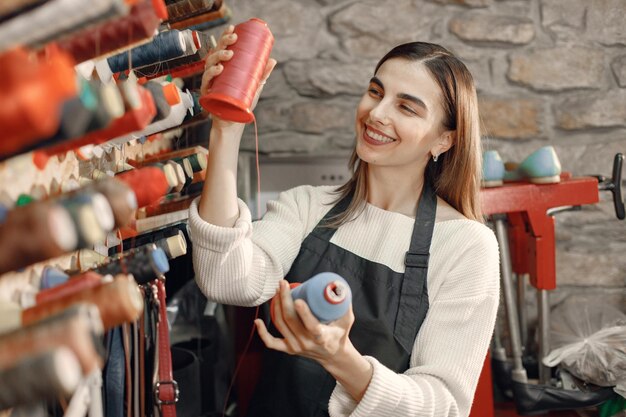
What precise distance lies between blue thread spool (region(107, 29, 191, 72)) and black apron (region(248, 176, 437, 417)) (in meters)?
0.61

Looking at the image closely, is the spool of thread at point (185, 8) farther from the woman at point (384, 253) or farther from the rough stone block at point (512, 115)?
the rough stone block at point (512, 115)

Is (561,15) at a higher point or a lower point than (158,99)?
lower

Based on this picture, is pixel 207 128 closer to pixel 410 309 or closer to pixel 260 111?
pixel 260 111

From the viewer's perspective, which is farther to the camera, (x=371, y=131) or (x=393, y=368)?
(x=371, y=131)

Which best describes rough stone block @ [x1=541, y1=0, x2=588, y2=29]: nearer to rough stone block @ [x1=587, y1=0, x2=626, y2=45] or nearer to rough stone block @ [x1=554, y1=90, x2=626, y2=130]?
rough stone block @ [x1=587, y1=0, x2=626, y2=45]

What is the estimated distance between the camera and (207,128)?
72.7 inches

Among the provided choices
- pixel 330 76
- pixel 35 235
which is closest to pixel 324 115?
pixel 330 76

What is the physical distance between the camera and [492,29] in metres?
2.17

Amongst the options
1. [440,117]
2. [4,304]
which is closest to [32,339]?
[4,304]

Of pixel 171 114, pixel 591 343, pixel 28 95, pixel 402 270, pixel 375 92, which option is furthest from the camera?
pixel 591 343

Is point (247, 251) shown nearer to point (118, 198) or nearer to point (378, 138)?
point (378, 138)

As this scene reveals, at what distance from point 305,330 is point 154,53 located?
1.50 ft

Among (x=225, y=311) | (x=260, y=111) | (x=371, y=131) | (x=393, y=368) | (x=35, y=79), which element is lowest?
(x=225, y=311)

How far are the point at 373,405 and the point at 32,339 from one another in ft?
2.40
